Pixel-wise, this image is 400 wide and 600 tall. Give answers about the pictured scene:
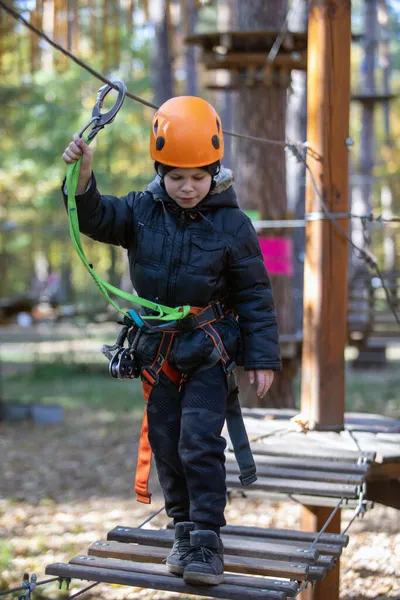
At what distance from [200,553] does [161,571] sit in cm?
17

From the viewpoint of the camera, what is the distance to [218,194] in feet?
11.5

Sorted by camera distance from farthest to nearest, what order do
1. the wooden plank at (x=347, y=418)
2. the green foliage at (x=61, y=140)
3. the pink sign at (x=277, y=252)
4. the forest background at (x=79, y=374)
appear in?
1. the green foliage at (x=61, y=140)
2. the pink sign at (x=277, y=252)
3. the forest background at (x=79, y=374)
4. the wooden plank at (x=347, y=418)

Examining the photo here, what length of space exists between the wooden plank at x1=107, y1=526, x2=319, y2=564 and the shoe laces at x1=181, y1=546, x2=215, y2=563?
32 centimetres

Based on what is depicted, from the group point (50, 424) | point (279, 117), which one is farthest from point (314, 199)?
point (50, 424)

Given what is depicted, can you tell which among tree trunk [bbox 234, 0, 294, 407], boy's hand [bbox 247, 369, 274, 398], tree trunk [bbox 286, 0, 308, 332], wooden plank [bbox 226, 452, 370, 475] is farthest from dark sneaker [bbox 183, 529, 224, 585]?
tree trunk [bbox 286, 0, 308, 332]

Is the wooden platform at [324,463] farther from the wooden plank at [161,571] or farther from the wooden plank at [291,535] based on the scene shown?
the wooden plank at [161,571]

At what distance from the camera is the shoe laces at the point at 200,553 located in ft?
10.8

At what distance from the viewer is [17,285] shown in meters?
45.2

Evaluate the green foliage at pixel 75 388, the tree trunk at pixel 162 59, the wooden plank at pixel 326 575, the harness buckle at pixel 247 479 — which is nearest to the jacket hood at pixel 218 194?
the harness buckle at pixel 247 479

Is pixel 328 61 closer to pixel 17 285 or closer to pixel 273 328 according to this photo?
pixel 273 328

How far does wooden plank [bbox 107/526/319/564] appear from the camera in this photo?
3.50 m

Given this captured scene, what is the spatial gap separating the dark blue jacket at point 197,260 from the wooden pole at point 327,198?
1.31 metres

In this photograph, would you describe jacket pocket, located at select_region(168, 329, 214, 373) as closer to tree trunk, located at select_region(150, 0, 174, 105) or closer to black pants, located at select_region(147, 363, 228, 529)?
black pants, located at select_region(147, 363, 228, 529)

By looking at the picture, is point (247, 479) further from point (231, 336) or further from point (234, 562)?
point (231, 336)
